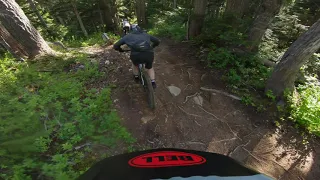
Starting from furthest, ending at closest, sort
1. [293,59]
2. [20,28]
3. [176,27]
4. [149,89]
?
[176,27], [20,28], [293,59], [149,89]

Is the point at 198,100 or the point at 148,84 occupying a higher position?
the point at 148,84

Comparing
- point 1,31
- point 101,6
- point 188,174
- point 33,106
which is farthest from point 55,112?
point 101,6

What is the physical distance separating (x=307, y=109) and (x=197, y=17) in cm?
→ 530

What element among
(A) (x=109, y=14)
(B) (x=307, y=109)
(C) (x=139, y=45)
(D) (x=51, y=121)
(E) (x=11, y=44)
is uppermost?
(C) (x=139, y=45)

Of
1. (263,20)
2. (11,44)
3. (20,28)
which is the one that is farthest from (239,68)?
(11,44)

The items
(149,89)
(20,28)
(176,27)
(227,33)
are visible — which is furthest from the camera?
(176,27)

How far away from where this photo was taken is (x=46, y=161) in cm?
361

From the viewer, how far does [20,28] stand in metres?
5.92

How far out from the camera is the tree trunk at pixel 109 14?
14820mm

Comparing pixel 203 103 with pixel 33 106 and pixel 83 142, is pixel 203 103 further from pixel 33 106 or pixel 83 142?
pixel 33 106

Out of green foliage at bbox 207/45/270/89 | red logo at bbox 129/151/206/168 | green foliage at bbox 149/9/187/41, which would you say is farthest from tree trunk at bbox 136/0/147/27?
red logo at bbox 129/151/206/168

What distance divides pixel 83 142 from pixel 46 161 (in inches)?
30.1

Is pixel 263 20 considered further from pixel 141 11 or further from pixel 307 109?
pixel 141 11

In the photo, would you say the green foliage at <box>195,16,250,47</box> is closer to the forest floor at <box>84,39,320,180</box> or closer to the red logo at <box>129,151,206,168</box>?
the forest floor at <box>84,39,320,180</box>
